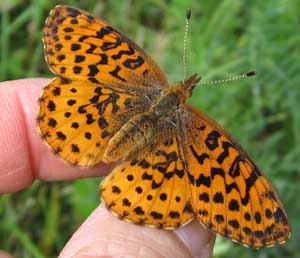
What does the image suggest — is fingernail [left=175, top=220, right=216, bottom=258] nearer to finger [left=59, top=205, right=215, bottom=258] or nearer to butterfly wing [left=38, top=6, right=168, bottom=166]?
finger [left=59, top=205, right=215, bottom=258]

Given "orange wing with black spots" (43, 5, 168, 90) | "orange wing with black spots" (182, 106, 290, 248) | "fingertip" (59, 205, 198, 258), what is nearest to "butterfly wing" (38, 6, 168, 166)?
"orange wing with black spots" (43, 5, 168, 90)

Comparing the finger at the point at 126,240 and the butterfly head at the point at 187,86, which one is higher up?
the butterfly head at the point at 187,86

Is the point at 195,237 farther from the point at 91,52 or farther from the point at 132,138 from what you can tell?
the point at 91,52

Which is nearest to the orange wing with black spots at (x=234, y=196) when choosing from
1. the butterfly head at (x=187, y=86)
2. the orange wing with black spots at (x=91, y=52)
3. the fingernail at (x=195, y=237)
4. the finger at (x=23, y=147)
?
the fingernail at (x=195, y=237)

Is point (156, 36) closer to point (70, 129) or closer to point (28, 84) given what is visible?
point (28, 84)

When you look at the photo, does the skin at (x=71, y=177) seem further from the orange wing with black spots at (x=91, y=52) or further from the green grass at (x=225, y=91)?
the green grass at (x=225, y=91)

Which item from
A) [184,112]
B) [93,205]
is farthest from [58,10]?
[93,205]
